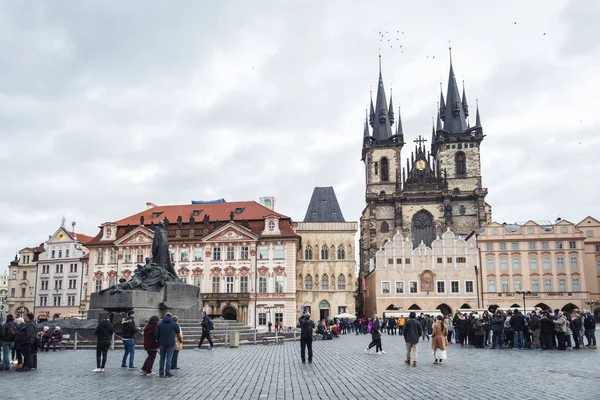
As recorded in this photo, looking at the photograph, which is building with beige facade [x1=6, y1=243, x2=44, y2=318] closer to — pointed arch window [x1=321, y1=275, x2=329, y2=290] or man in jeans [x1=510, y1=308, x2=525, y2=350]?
pointed arch window [x1=321, y1=275, x2=329, y2=290]

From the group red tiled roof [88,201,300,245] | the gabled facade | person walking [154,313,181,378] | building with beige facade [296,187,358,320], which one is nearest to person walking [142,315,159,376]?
person walking [154,313,181,378]

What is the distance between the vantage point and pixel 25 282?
75.6 m

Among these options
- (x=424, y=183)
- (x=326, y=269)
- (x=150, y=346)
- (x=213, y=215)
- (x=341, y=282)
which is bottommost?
(x=150, y=346)

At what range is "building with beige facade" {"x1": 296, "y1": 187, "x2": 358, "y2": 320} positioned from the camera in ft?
Answer: 198

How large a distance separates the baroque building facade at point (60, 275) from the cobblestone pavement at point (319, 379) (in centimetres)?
5482

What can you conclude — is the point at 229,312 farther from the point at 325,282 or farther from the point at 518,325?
the point at 518,325

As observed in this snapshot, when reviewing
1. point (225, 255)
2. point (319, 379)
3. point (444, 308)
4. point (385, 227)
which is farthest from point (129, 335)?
point (385, 227)

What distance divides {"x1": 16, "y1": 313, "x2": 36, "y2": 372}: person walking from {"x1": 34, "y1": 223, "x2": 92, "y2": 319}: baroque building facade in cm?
5764

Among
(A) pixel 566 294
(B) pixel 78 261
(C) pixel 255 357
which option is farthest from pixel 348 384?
(B) pixel 78 261

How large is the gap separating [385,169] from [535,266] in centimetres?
2806

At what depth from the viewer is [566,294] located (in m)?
60.8

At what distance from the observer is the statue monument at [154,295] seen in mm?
22562

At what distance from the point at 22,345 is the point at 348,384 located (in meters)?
7.95

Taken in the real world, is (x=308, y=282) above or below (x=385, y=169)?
below
